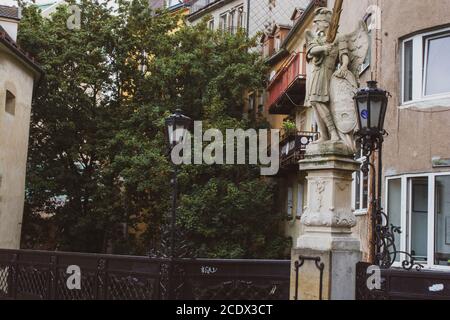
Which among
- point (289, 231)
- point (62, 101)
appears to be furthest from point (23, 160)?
point (289, 231)

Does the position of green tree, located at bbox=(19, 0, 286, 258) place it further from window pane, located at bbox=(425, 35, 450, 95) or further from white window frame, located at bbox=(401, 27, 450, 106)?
window pane, located at bbox=(425, 35, 450, 95)

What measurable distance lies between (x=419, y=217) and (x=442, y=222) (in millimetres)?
731

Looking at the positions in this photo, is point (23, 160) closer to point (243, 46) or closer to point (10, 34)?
point (10, 34)

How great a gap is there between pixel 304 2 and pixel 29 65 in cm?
1557

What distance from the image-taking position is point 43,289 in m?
10.5

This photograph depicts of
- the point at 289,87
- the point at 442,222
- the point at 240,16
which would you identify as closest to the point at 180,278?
the point at 442,222

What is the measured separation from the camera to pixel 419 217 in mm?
13789

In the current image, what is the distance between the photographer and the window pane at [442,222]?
42.6 ft

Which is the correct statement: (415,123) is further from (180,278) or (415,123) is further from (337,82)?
(180,278)

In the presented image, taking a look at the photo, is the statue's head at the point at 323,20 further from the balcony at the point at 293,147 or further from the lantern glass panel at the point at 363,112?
the balcony at the point at 293,147

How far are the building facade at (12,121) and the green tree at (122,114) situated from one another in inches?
181

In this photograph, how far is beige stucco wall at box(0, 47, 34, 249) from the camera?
68.2ft
